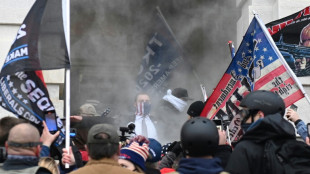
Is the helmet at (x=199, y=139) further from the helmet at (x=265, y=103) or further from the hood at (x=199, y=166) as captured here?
the helmet at (x=265, y=103)

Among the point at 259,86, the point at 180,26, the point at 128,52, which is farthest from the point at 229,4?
the point at 259,86

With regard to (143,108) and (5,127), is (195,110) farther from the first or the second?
(5,127)

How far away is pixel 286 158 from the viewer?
414cm

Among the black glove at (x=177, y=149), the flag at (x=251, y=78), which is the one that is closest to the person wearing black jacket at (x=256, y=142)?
the flag at (x=251, y=78)

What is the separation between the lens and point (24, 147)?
13.0 ft

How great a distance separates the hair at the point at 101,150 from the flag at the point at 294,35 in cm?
319

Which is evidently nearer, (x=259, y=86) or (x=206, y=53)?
(x=259, y=86)

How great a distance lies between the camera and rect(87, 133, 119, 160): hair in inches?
159

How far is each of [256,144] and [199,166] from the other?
0.73 metres

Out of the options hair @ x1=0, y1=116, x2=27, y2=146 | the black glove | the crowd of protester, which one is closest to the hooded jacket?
the crowd of protester

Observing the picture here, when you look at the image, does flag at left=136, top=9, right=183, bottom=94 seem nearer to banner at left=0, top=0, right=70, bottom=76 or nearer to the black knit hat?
the black knit hat

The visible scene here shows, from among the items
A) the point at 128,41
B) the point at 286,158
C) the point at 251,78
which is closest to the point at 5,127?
the point at 286,158

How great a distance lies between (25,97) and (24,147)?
3.91ft

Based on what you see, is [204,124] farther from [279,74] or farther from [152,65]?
[152,65]
